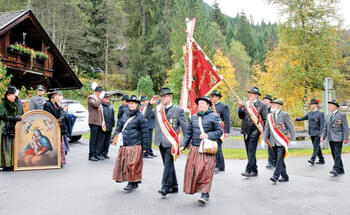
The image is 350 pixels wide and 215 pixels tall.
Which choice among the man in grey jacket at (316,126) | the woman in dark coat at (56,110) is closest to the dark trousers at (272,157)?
the man in grey jacket at (316,126)

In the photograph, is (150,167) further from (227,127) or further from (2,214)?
(2,214)

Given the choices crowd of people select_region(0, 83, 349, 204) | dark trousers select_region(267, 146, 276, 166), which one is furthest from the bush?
dark trousers select_region(267, 146, 276, 166)

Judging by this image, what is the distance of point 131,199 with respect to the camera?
19.7 ft

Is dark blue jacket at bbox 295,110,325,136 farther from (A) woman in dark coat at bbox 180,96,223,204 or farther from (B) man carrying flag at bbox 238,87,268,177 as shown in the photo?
(A) woman in dark coat at bbox 180,96,223,204

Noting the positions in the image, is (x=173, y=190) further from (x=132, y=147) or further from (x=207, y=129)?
(x=207, y=129)

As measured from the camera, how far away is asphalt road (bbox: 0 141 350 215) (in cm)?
543

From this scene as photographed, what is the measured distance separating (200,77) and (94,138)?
388 cm

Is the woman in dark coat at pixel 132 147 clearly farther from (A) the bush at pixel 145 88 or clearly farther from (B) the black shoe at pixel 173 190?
(A) the bush at pixel 145 88

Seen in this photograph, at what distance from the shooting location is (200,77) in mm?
8633

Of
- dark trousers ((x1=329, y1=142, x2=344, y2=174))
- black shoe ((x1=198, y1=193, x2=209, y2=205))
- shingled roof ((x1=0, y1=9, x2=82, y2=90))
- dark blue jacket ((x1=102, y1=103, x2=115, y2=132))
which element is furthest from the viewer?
shingled roof ((x1=0, y1=9, x2=82, y2=90))

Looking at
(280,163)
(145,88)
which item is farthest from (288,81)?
(280,163)

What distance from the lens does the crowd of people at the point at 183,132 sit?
5918 mm

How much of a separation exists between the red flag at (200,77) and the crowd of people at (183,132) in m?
0.48

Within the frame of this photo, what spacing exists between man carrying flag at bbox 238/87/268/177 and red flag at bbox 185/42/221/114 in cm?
91
